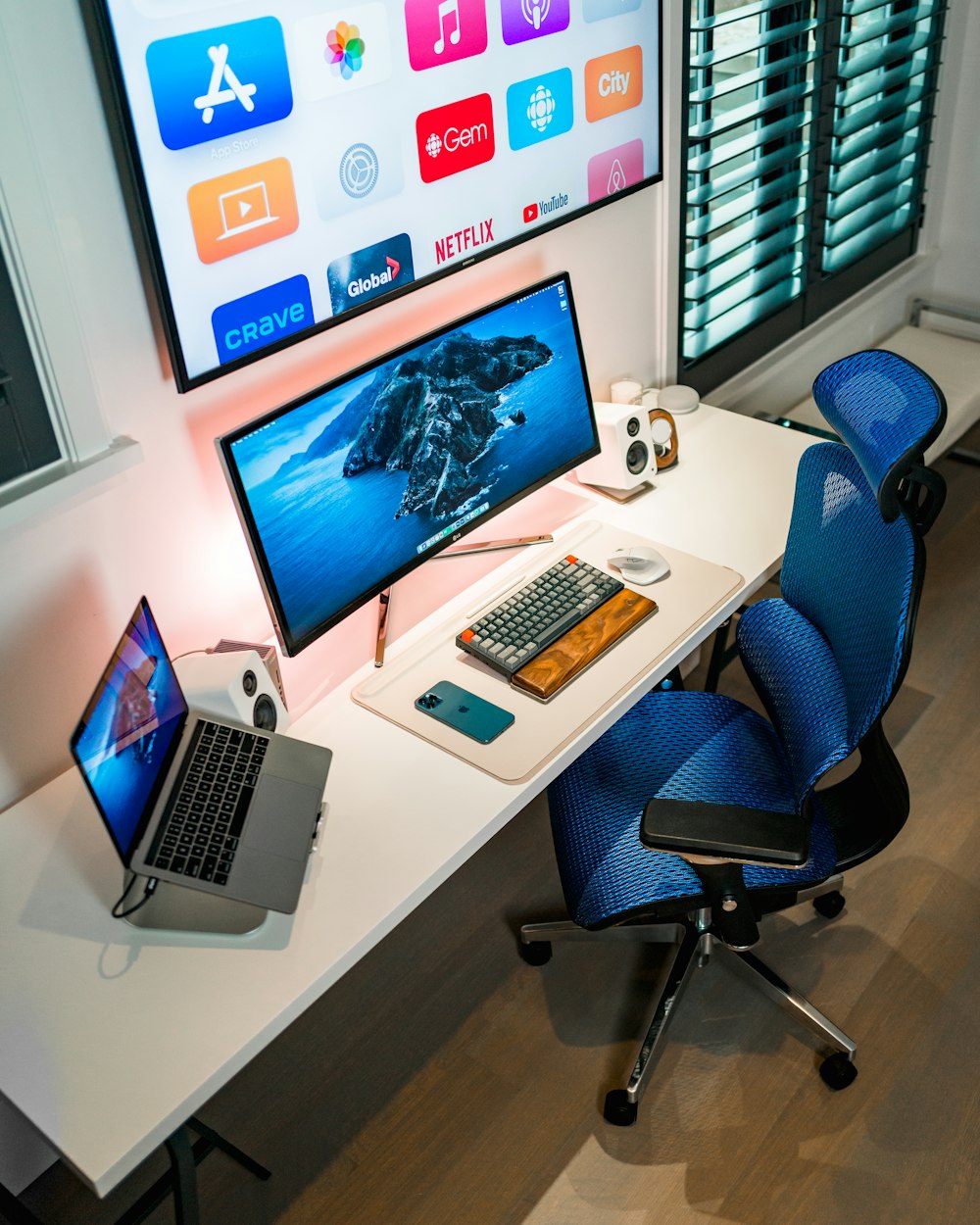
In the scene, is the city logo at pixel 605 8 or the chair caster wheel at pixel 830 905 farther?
the chair caster wheel at pixel 830 905

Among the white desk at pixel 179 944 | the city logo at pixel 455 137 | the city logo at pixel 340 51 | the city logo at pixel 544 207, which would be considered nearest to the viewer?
the white desk at pixel 179 944

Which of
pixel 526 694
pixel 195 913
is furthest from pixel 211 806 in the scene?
pixel 526 694

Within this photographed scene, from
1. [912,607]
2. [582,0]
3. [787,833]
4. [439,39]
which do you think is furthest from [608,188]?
[787,833]

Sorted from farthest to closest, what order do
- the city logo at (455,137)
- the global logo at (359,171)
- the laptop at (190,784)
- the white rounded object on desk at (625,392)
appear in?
the white rounded object on desk at (625,392) < the city logo at (455,137) < the global logo at (359,171) < the laptop at (190,784)

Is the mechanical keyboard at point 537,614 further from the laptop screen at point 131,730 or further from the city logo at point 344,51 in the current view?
the city logo at point 344,51

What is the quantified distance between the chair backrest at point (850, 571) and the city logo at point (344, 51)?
88 cm

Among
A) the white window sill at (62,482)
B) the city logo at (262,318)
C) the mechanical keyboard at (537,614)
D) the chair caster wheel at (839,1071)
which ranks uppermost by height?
the city logo at (262,318)

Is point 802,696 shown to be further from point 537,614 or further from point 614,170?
point 614,170

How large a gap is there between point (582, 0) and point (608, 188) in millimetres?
362

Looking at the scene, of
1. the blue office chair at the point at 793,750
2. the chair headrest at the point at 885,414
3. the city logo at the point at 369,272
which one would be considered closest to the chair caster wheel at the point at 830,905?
the blue office chair at the point at 793,750

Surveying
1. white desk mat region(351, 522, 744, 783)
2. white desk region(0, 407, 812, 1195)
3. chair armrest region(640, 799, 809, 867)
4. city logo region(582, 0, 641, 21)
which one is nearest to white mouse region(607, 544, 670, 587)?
white desk mat region(351, 522, 744, 783)

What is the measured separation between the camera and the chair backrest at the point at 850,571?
154cm

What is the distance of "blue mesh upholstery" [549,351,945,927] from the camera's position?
5.21 ft

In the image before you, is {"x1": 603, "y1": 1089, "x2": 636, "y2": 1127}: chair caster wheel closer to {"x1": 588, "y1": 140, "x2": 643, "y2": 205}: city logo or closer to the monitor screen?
the monitor screen
